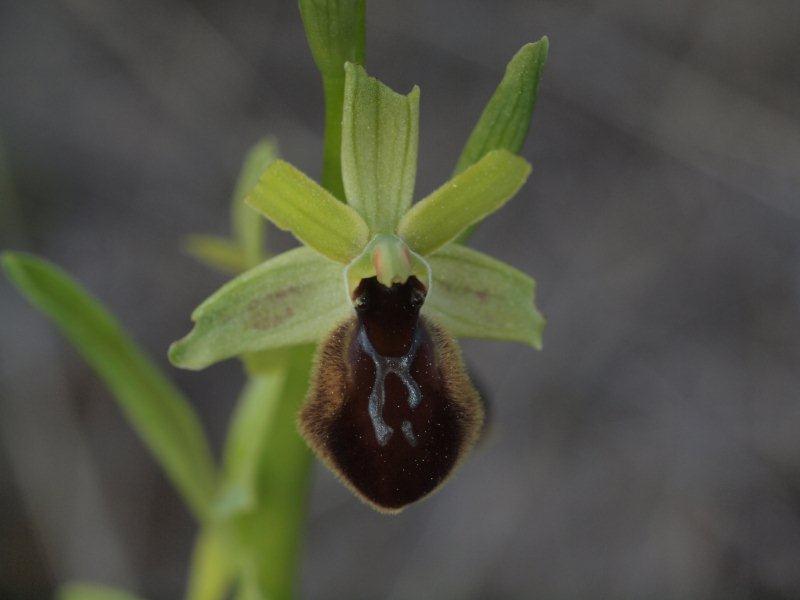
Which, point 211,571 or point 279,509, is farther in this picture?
point 211,571

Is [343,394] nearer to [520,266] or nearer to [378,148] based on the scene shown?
[378,148]

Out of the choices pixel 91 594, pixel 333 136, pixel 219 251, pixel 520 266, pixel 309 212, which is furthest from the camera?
pixel 520 266

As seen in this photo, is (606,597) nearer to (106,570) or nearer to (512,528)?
(512,528)

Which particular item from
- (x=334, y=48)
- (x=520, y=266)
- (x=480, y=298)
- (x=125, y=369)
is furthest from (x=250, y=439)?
(x=520, y=266)

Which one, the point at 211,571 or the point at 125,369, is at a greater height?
the point at 125,369

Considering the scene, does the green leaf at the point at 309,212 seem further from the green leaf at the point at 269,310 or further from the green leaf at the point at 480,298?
the green leaf at the point at 480,298

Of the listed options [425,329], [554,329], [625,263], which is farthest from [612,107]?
[425,329]

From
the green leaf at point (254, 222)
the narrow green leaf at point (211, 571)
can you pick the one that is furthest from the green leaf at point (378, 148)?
the narrow green leaf at point (211, 571)
